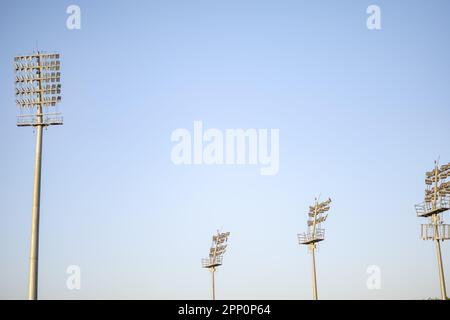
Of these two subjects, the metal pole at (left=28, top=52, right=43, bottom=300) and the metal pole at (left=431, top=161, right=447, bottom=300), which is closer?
the metal pole at (left=28, top=52, right=43, bottom=300)

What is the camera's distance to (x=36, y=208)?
40906mm

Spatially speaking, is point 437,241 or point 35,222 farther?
point 437,241

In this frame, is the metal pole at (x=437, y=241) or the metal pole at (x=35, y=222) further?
the metal pole at (x=437, y=241)
